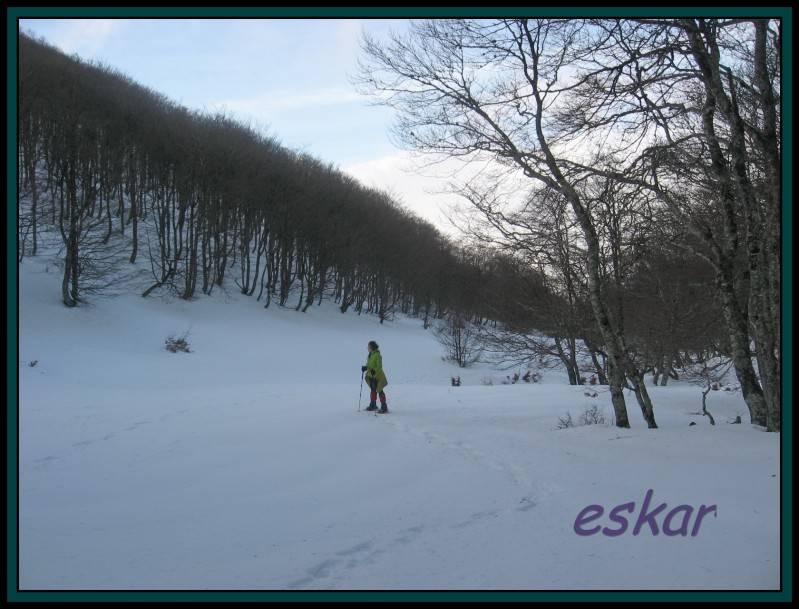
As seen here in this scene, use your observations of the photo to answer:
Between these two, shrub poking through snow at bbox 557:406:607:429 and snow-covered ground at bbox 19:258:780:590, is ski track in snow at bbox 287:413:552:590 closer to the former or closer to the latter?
snow-covered ground at bbox 19:258:780:590

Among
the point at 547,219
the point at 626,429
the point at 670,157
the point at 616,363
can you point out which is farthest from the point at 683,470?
the point at 547,219

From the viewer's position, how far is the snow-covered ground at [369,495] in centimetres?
396

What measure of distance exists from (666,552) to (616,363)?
18.5 feet

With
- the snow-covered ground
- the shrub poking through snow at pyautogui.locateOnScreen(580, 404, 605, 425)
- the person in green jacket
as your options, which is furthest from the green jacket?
the shrub poking through snow at pyautogui.locateOnScreen(580, 404, 605, 425)

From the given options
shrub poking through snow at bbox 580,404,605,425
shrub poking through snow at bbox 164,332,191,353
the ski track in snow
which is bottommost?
shrub poking through snow at bbox 580,404,605,425

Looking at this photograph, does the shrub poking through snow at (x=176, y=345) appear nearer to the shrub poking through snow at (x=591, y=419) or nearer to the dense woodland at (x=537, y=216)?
the dense woodland at (x=537, y=216)

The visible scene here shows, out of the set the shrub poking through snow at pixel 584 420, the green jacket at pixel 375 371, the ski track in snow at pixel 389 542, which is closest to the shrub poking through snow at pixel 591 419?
the shrub poking through snow at pixel 584 420

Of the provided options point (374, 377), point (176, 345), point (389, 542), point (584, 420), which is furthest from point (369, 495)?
point (176, 345)

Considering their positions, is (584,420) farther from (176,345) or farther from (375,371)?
(176,345)

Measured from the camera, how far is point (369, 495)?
5840mm

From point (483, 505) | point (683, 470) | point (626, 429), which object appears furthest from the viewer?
point (626, 429)

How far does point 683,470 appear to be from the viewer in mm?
6035

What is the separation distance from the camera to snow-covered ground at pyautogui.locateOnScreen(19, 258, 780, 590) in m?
3.96

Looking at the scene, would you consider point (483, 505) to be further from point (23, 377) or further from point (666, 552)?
point (23, 377)
